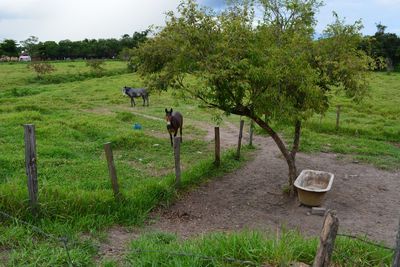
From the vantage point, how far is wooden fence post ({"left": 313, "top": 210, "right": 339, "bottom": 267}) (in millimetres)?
3625

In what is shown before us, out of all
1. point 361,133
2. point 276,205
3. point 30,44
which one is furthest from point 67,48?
point 276,205

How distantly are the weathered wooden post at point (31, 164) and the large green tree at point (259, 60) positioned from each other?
11.2ft

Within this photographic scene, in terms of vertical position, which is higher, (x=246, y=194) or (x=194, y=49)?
(x=194, y=49)

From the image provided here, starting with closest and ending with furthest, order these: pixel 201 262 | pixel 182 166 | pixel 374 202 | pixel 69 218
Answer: pixel 201 262 → pixel 69 218 → pixel 374 202 → pixel 182 166

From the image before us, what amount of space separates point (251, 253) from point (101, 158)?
7.97 m

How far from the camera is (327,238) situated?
3.67 m

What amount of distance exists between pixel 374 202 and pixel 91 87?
93.3 feet

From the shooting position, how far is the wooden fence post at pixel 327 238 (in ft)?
11.9

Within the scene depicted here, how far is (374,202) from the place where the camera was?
31.9 feet

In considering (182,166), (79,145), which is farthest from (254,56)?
(79,145)

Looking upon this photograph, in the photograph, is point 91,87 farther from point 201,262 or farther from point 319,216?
point 201,262

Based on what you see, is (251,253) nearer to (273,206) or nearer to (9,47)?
(273,206)

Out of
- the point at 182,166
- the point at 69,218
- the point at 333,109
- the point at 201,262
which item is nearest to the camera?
the point at 201,262

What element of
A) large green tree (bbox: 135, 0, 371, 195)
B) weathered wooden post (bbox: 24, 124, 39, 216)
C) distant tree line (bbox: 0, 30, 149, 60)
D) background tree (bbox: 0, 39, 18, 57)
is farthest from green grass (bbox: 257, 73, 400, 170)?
background tree (bbox: 0, 39, 18, 57)
